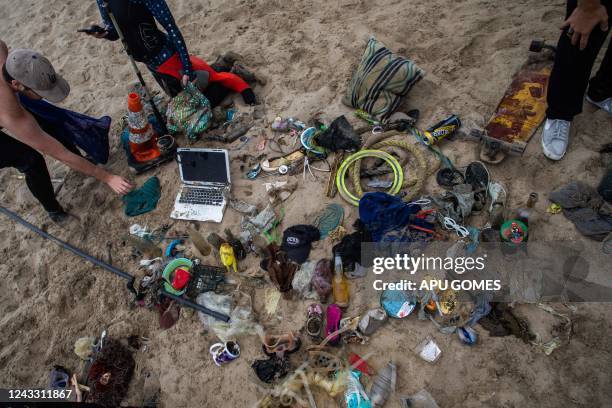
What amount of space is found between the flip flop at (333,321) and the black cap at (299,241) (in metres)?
0.54

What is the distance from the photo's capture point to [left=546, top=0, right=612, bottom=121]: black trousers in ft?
9.80

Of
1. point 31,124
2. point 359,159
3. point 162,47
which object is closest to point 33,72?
point 31,124

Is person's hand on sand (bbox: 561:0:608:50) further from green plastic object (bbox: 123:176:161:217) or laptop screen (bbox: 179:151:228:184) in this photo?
green plastic object (bbox: 123:176:161:217)

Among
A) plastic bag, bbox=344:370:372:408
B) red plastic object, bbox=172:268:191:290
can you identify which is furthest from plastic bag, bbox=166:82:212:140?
plastic bag, bbox=344:370:372:408

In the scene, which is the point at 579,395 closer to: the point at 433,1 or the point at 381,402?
the point at 381,402

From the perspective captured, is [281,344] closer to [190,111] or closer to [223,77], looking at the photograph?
[190,111]

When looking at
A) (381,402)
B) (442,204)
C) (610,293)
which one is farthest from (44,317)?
(610,293)

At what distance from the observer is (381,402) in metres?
2.69

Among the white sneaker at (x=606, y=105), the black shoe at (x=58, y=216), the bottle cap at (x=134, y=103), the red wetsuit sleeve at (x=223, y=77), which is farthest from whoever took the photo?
the red wetsuit sleeve at (x=223, y=77)

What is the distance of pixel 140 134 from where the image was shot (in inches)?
174

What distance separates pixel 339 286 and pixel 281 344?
2.23 feet

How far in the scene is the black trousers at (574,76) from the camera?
9.80ft

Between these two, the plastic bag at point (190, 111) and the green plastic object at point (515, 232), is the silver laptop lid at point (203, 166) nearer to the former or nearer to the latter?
the plastic bag at point (190, 111)

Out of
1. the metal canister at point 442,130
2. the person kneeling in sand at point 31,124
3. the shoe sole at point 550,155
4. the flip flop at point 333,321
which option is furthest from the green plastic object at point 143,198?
the shoe sole at point 550,155
